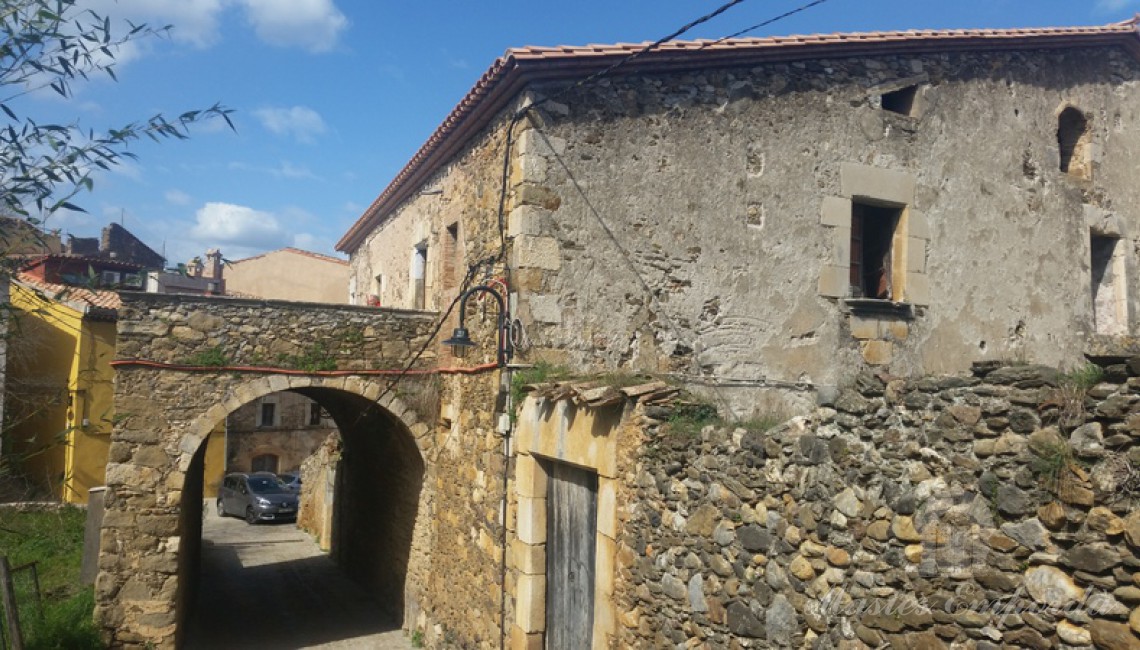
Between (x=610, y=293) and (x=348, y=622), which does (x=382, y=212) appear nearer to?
(x=348, y=622)

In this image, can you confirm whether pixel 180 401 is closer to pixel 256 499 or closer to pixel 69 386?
pixel 69 386

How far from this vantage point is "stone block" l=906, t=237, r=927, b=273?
8.55 m

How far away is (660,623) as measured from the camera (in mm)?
4863

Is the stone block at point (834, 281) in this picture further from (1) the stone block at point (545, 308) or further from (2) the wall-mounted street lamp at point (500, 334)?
(2) the wall-mounted street lamp at point (500, 334)

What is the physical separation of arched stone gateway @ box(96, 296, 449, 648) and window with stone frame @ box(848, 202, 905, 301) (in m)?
5.20

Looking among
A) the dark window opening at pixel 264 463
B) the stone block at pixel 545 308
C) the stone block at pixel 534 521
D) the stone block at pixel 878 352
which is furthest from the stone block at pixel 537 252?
the dark window opening at pixel 264 463

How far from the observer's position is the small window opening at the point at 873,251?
8711mm

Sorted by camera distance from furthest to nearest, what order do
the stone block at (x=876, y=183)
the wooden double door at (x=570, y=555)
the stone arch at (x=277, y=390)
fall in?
the stone arch at (x=277, y=390) → the stone block at (x=876, y=183) → the wooden double door at (x=570, y=555)

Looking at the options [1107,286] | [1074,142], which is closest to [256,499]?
[1107,286]

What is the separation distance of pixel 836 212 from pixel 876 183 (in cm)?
59

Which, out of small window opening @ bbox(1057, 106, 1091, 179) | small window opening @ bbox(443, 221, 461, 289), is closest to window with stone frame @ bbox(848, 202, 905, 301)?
small window opening @ bbox(1057, 106, 1091, 179)

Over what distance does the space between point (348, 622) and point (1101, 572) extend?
1087 cm

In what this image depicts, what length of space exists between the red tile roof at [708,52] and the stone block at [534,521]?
3.96 metres

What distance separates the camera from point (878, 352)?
27.9ft
